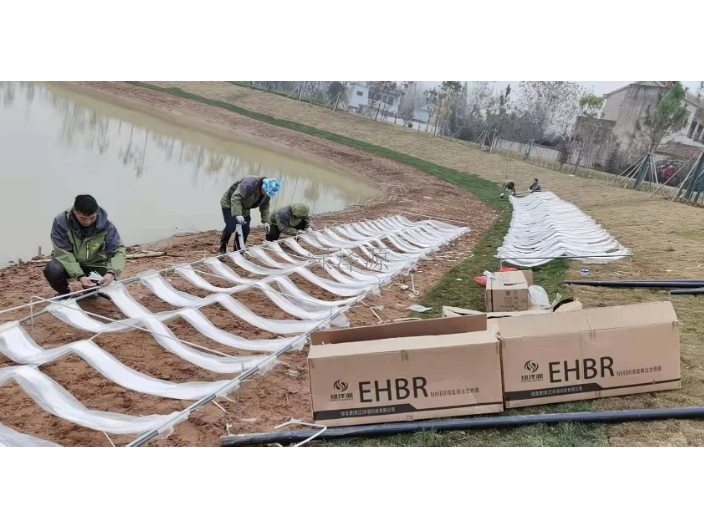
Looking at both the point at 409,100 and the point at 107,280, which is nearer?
the point at 107,280

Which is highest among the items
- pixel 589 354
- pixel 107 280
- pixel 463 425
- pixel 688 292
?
pixel 688 292

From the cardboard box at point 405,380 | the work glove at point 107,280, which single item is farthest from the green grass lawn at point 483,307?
the work glove at point 107,280

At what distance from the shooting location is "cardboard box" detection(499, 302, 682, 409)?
2.92 metres

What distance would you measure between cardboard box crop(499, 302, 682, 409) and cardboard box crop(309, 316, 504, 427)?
0.16m

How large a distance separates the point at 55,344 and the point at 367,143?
22644mm

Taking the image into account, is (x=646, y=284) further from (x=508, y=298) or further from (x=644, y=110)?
(x=644, y=110)

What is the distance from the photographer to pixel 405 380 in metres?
2.81

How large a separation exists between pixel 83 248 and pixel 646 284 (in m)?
5.53

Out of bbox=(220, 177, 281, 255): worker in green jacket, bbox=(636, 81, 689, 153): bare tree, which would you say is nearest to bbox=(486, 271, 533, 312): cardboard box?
bbox=(220, 177, 281, 255): worker in green jacket

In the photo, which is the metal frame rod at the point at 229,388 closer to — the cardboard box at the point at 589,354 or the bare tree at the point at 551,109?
the cardboard box at the point at 589,354

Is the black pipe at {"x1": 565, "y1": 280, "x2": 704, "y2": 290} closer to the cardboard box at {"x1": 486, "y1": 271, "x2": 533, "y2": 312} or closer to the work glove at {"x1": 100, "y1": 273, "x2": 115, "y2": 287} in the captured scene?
the cardboard box at {"x1": 486, "y1": 271, "x2": 533, "y2": 312}

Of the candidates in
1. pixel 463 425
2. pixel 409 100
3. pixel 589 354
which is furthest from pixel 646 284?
pixel 409 100

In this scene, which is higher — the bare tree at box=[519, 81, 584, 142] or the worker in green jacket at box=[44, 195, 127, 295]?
the bare tree at box=[519, 81, 584, 142]
